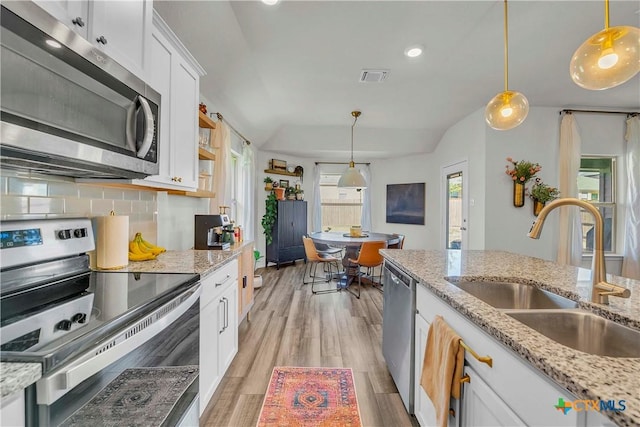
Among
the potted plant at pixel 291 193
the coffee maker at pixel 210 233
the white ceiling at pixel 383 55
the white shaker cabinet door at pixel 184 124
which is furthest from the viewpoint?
the potted plant at pixel 291 193

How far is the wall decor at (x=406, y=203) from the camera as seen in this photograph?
5.70 m

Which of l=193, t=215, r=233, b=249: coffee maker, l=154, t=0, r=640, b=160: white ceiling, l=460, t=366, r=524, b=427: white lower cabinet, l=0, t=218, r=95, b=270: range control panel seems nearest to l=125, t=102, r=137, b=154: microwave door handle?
l=0, t=218, r=95, b=270: range control panel

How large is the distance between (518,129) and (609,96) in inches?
41.6

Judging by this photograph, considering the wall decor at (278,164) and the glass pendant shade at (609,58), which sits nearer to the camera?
the glass pendant shade at (609,58)

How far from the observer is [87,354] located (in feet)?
2.39

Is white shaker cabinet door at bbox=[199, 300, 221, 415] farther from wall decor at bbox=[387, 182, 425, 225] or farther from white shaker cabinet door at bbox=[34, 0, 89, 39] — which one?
wall decor at bbox=[387, 182, 425, 225]

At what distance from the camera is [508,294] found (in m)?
1.48

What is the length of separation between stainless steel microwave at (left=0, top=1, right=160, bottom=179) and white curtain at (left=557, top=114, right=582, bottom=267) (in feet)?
15.8

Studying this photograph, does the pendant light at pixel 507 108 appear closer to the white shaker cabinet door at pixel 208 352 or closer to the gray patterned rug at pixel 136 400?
the white shaker cabinet door at pixel 208 352

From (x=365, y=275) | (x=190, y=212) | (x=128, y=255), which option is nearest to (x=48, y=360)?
(x=128, y=255)

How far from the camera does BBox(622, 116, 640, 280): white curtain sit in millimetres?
3662

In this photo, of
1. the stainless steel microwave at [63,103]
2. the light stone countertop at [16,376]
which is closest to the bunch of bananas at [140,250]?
the stainless steel microwave at [63,103]

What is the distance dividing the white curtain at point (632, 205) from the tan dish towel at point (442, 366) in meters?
4.46

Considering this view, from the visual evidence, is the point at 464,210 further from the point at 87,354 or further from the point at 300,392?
the point at 87,354
